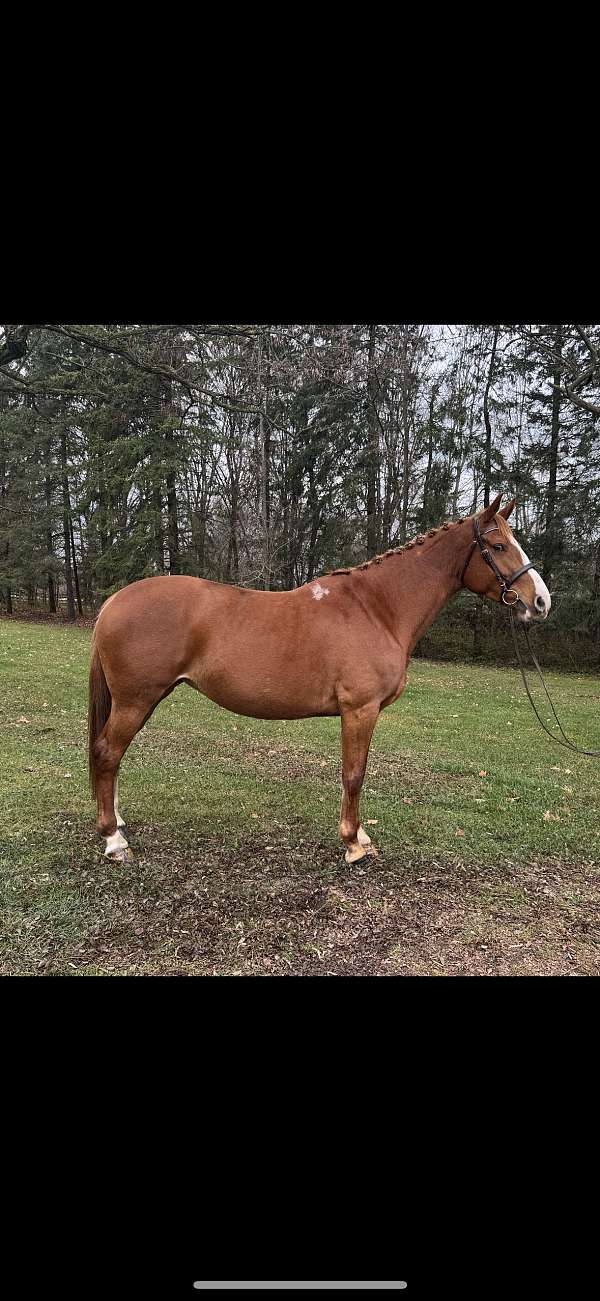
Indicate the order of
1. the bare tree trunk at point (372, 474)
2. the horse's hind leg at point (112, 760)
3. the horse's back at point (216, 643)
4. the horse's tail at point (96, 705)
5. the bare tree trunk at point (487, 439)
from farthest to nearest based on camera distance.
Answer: the bare tree trunk at point (487, 439)
the bare tree trunk at point (372, 474)
the horse's tail at point (96, 705)
the horse's hind leg at point (112, 760)
the horse's back at point (216, 643)

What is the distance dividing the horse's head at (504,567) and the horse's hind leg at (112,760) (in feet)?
6.60

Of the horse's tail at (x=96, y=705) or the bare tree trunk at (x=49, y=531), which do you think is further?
the bare tree trunk at (x=49, y=531)

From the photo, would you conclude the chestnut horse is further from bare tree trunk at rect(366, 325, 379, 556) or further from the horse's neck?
bare tree trunk at rect(366, 325, 379, 556)

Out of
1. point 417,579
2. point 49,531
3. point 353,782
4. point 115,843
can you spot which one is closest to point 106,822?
point 115,843

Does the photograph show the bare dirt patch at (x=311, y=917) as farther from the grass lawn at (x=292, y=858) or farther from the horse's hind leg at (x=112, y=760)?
the horse's hind leg at (x=112, y=760)

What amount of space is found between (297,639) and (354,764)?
2.54 feet

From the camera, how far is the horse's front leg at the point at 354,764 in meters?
2.93

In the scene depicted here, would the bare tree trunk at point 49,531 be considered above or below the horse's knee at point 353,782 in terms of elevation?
above

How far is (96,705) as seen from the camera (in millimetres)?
3033

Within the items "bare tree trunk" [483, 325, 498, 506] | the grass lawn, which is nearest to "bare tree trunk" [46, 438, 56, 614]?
the grass lawn

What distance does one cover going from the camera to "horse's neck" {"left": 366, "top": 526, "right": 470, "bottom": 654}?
3057mm

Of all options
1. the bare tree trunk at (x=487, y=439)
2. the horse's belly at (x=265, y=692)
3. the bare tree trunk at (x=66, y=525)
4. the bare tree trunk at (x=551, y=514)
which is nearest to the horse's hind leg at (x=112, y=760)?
the horse's belly at (x=265, y=692)

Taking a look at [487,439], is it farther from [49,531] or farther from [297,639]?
[49,531]

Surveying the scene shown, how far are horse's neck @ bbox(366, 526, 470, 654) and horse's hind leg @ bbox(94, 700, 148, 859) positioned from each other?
1469 millimetres
